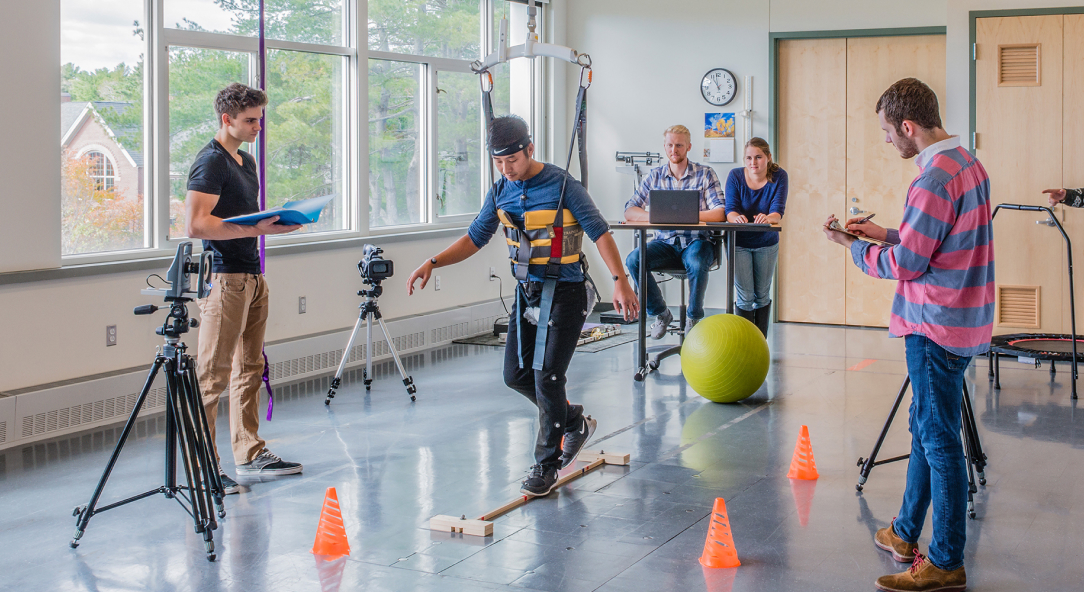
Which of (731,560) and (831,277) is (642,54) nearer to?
(831,277)

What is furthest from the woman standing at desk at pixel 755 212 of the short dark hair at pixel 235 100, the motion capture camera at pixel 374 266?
the short dark hair at pixel 235 100

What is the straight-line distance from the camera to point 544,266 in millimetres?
3996

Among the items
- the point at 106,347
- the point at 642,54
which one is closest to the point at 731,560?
the point at 106,347

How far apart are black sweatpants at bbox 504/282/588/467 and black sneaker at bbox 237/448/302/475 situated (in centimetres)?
110

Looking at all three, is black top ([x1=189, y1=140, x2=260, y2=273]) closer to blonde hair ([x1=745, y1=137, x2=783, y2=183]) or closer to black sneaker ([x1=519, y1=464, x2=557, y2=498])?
black sneaker ([x1=519, y1=464, x2=557, y2=498])

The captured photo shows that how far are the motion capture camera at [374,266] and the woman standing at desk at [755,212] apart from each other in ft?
7.39

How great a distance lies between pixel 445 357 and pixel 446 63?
2563 mm

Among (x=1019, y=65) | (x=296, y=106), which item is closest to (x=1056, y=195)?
(x=1019, y=65)

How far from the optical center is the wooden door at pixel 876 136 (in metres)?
8.56

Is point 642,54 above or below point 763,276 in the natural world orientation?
above

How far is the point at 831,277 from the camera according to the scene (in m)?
8.96

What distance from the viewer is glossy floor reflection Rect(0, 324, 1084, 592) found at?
333cm

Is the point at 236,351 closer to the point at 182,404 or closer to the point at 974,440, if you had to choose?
the point at 182,404

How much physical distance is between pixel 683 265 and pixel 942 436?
13.7ft
